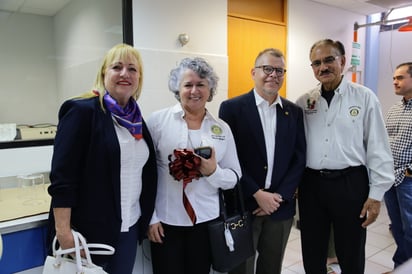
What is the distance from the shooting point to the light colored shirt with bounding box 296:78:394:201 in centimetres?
179

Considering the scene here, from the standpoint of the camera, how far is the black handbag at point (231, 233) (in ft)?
4.82

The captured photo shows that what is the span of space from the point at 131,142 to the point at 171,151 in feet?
0.75

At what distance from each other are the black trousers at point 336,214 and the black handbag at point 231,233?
483 mm

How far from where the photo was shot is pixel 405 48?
4.91m

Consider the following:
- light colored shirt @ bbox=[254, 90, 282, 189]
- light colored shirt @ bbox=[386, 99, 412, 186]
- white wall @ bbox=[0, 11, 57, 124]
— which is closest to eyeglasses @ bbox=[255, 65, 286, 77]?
light colored shirt @ bbox=[254, 90, 282, 189]

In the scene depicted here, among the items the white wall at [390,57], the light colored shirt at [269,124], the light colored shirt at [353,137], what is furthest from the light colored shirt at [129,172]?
the white wall at [390,57]

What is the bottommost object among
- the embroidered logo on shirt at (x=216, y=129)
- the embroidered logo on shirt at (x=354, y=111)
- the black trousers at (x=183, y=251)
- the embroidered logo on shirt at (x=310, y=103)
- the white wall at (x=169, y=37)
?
the black trousers at (x=183, y=251)

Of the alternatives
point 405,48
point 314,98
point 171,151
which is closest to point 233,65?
point 314,98

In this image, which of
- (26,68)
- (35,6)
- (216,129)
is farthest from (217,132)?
(35,6)

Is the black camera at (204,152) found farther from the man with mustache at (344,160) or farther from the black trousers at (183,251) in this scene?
the man with mustache at (344,160)

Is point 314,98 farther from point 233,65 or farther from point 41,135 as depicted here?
point 41,135

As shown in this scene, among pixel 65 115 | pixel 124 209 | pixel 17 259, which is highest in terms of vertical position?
pixel 65 115

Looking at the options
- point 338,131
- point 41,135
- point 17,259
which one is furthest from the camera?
point 41,135

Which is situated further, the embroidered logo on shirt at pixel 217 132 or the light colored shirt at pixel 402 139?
the light colored shirt at pixel 402 139
